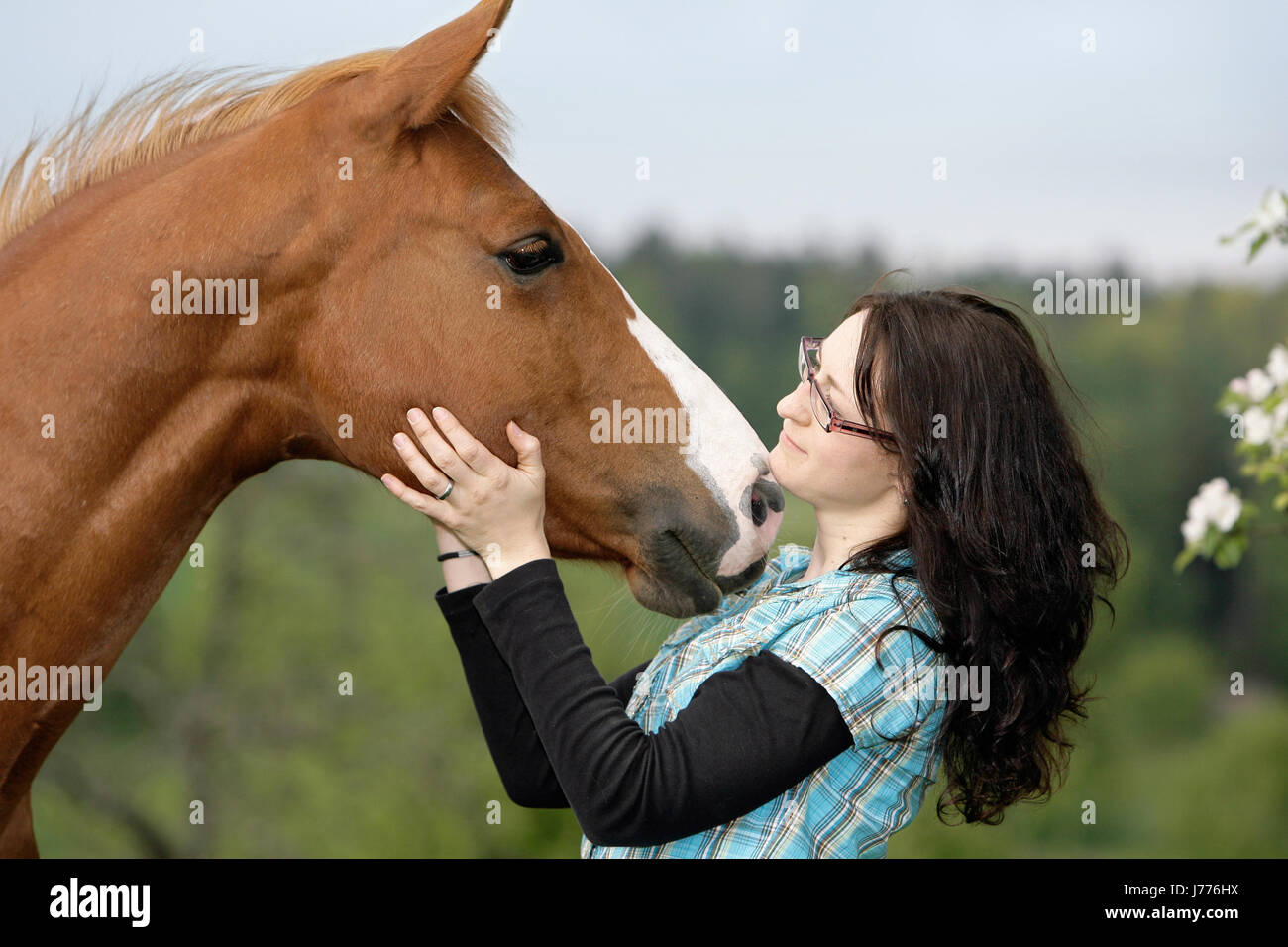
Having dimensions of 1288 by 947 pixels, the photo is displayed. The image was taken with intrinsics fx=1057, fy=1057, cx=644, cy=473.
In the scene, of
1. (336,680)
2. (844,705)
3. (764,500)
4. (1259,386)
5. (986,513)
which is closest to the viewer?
(844,705)

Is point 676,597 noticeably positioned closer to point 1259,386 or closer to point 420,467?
point 420,467

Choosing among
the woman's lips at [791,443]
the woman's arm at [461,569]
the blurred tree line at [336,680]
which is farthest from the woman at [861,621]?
the blurred tree line at [336,680]

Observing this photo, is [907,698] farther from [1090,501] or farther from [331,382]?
[331,382]

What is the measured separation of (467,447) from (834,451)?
66 cm

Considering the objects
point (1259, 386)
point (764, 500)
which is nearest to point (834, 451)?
point (764, 500)

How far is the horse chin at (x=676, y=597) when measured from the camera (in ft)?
6.92

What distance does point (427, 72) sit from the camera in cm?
193

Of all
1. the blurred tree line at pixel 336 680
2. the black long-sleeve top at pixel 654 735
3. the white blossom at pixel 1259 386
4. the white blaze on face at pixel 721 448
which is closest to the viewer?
the black long-sleeve top at pixel 654 735

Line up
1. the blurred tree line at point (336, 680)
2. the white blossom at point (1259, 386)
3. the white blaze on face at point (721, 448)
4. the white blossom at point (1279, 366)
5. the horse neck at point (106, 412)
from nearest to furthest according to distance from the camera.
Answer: the horse neck at point (106, 412), the white blaze on face at point (721, 448), the white blossom at point (1279, 366), the white blossom at point (1259, 386), the blurred tree line at point (336, 680)

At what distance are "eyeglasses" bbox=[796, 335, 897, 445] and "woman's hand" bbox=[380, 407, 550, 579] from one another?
53 centimetres

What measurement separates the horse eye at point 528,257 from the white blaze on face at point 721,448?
0.23 m

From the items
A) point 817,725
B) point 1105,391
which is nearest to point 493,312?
point 817,725

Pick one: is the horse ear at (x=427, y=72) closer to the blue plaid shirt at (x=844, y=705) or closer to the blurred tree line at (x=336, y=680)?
the blue plaid shirt at (x=844, y=705)

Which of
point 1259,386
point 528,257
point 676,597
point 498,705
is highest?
point 528,257
